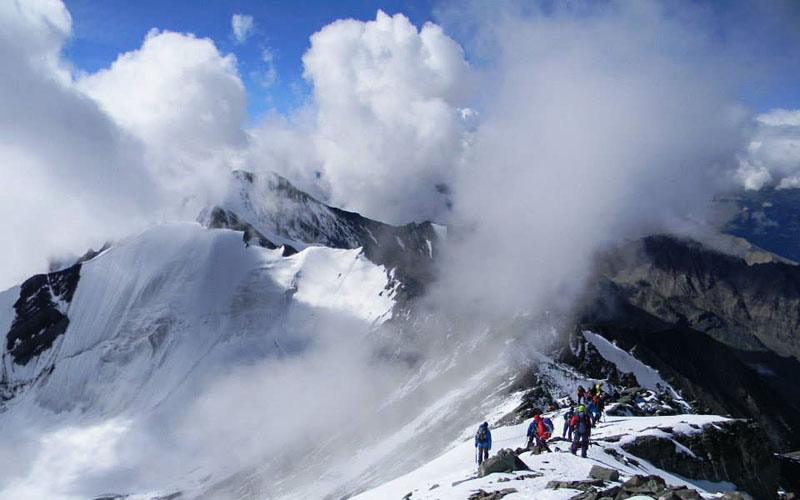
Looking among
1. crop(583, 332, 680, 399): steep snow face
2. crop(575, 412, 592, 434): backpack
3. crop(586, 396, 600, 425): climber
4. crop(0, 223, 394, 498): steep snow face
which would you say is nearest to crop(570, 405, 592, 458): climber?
Answer: crop(575, 412, 592, 434): backpack

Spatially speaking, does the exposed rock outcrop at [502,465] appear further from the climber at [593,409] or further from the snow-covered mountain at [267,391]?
the snow-covered mountain at [267,391]

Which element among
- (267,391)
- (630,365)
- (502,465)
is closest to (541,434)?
(502,465)

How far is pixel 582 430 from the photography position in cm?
3888

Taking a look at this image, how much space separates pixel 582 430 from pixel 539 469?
14.7ft

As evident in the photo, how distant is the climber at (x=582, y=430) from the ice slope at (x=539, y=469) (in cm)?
72

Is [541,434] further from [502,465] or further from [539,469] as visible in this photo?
[502,465]

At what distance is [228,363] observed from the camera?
596ft

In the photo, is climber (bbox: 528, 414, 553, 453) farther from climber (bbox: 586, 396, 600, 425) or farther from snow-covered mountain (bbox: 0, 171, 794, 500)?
snow-covered mountain (bbox: 0, 171, 794, 500)

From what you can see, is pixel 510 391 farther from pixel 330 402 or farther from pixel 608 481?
pixel 608 481

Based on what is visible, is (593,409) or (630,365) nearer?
(593,409)

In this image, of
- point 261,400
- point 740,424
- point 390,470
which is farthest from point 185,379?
point 740,424

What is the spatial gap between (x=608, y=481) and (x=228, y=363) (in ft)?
534

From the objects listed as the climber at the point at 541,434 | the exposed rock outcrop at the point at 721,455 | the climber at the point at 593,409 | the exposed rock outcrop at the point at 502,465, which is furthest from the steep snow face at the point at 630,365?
the exposed rock outcrop at the point at 502,465

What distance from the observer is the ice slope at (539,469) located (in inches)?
1313
